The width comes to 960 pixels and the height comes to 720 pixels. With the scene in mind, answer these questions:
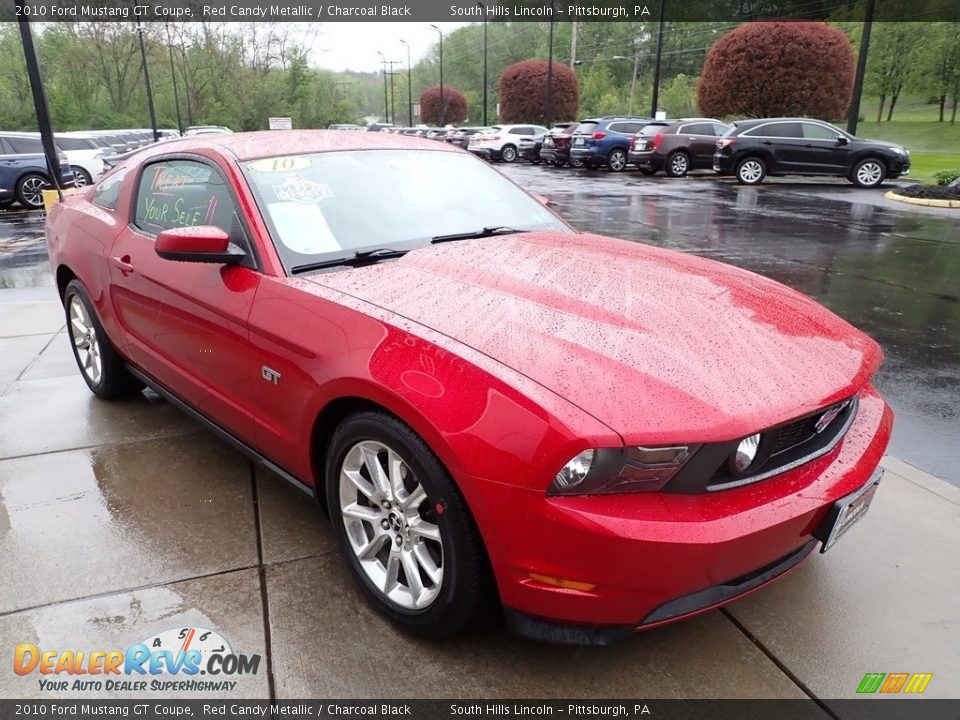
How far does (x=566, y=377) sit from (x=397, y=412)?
52 cm

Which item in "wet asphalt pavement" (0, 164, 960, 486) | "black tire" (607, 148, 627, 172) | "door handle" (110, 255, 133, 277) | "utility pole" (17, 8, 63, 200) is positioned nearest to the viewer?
"door handle" (110, 255, 133, 277)

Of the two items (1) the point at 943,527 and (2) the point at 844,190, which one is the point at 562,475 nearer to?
(1) the point at 943,527

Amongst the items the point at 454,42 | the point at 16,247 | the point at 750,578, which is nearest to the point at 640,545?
the point at 750,578

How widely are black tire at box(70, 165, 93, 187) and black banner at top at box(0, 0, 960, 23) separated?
13171 millimetres

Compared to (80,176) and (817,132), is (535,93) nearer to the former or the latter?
(817,132)

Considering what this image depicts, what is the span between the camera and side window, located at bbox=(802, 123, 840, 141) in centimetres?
1914

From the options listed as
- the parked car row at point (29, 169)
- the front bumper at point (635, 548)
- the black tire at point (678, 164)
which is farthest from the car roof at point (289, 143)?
the black tire at point (678, 164)

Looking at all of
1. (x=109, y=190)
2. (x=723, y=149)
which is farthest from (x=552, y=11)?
(x=109, y=190)

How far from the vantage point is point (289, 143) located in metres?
3.40

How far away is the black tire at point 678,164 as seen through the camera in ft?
75.2

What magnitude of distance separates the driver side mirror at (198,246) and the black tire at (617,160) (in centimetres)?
2449

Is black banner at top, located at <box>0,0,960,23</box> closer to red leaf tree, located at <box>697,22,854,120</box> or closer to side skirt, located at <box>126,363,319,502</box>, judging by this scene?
red leaf tree, located at <box>697,22,854,120</box>

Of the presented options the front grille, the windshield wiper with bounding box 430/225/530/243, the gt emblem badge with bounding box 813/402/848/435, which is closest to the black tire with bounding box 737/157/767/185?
the windshield wiper with bounding box 430/225/530/243

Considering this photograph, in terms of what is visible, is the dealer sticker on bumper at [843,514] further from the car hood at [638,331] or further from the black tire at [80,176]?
the black tire at [80,176]
